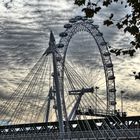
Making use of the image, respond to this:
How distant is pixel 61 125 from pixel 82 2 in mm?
46542

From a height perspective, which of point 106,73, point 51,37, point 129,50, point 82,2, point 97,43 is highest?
point 82,2

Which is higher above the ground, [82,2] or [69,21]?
[82,2]

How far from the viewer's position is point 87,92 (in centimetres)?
8775

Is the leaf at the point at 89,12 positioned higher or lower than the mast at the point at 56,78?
higher

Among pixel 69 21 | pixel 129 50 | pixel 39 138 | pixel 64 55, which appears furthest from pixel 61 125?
→ pixel 129 50

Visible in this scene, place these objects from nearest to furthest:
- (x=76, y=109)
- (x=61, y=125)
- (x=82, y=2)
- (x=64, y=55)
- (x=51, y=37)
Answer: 1. (x=82, y=2)
2. (x=61, y=125)
3. (x=51, y=37)
4. (x=64, y=55)
5. (x=76, y=109)

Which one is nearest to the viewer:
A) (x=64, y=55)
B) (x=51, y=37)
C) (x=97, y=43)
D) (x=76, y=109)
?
(x=51, y=37)

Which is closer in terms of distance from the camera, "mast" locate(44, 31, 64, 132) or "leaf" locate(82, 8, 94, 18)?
"leaf" locate(82, 8, 94, 18)

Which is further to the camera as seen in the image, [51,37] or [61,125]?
[51,37]

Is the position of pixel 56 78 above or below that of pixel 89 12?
below

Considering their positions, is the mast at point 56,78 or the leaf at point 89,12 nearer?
the leaf at point 89,12

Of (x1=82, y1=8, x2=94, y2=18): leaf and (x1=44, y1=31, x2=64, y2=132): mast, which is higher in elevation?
(x1=82, y1=8, x2=94, y2=18): leaf

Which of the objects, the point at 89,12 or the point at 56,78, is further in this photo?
the point at 56,78

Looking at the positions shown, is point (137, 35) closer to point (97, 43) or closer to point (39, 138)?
point (39, 138)
